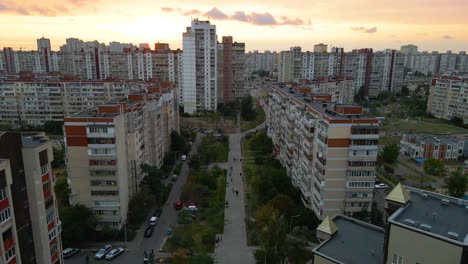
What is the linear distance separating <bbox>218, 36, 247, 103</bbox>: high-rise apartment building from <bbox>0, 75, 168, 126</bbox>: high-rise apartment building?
2807 cm

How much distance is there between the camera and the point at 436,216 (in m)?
12.4

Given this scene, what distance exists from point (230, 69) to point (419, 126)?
136 feet

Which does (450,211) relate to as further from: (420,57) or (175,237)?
(420,57)

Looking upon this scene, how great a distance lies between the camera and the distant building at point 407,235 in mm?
10875

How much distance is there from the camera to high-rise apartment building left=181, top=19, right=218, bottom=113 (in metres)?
72.7

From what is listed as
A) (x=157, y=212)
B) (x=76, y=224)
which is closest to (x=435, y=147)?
(x=157, y=212)

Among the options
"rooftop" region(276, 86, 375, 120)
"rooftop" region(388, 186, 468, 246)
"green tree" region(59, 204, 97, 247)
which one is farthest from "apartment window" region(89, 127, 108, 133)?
"rooftop" region(388, 186, 468, 246)

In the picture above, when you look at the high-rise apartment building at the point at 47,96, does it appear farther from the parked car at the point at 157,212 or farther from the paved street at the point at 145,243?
the paved street at the point at 145,243

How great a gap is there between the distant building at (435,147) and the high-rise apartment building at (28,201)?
151 ft

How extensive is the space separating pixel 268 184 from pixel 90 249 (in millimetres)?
16344

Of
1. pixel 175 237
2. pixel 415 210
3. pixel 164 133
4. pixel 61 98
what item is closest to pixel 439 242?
pixel 415 210

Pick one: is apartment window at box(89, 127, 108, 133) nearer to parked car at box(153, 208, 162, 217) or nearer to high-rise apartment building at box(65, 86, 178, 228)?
high-rise apartment building at box(65, 86, 178, 228)

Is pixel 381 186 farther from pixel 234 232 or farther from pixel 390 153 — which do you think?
pixel 234 232

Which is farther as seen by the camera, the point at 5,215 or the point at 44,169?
the point at 44,169
